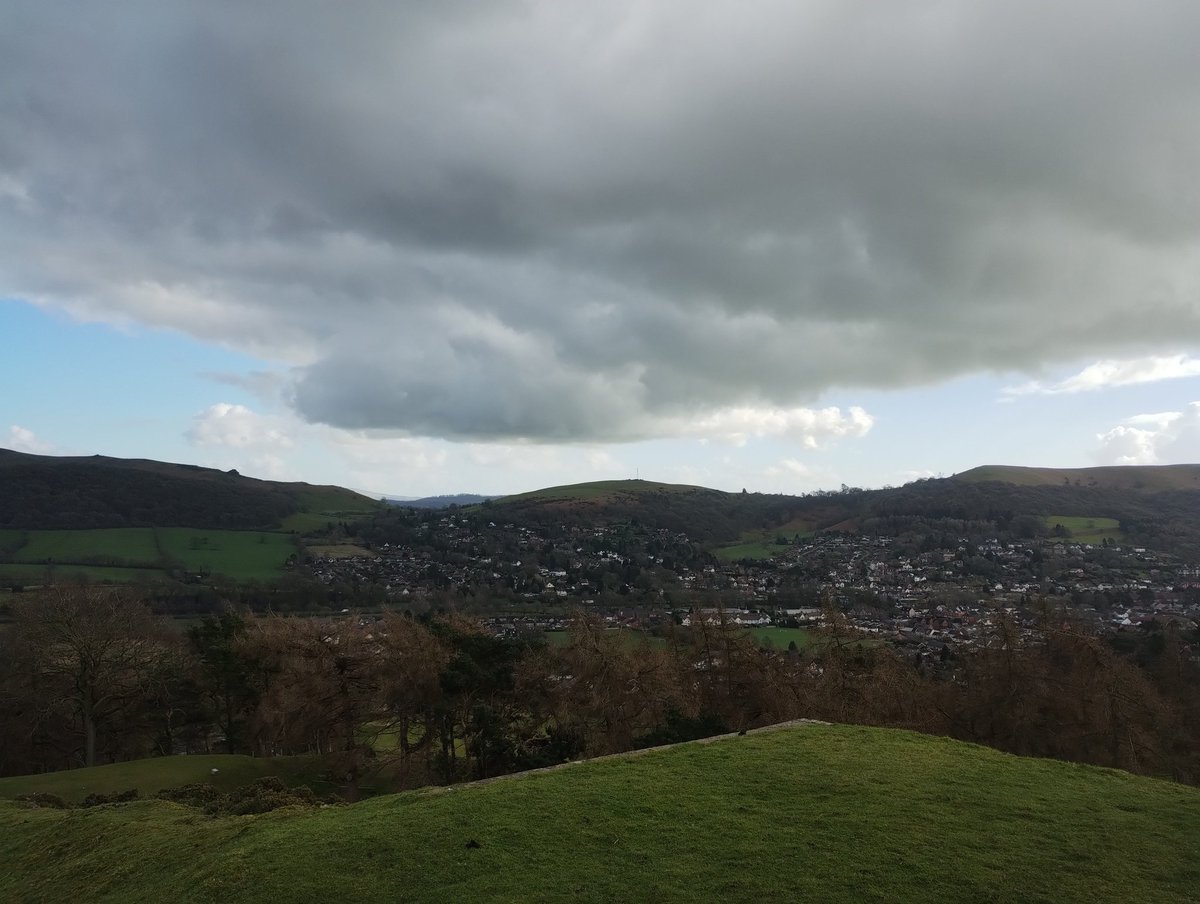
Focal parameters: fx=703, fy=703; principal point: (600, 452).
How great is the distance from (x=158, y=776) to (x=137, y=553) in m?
98.9

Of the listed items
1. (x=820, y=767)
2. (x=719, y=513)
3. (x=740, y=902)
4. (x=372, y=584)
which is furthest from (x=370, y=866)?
(x=719, y=513)

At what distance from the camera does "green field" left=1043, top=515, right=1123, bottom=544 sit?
127 metres

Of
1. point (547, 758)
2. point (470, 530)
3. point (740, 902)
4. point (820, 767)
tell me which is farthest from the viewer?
point (470, 530)

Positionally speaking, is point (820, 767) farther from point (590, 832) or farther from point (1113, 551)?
point (1113, 551)

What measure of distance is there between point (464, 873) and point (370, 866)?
5.23 feet

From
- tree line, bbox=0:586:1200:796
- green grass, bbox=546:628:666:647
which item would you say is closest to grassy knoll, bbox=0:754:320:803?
tree line, bbox=0:586:1200:796

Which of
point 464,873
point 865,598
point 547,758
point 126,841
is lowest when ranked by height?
point 865,598

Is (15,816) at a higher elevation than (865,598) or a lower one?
higher

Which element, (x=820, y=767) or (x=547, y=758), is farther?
(x=547, y=758)

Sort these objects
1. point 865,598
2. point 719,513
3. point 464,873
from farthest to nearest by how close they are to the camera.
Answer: point 719,513 → point 865,598 → point 464,873

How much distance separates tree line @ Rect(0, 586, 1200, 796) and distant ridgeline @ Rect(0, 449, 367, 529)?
10504cm

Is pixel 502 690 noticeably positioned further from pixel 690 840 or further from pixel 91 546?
pixel 91 546

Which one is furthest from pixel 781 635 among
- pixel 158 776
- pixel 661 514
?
pixel 661 514

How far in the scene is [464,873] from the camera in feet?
32.7
